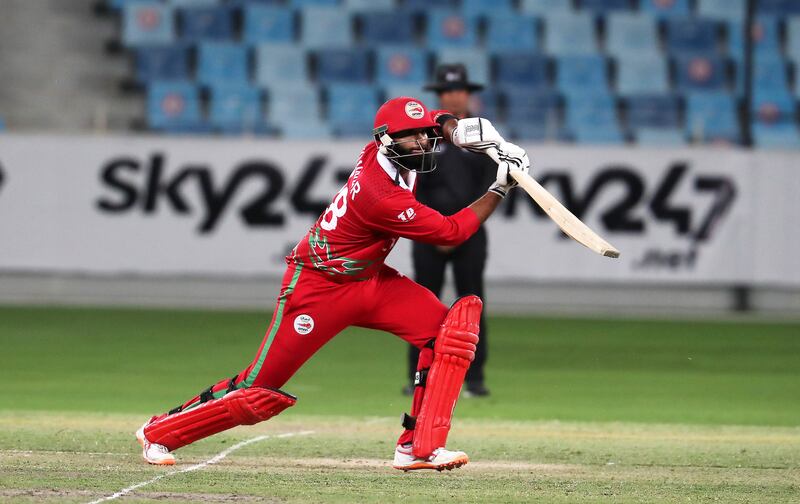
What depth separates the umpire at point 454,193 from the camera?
10.0 meters

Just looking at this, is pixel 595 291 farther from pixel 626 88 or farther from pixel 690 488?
pixel 690 488

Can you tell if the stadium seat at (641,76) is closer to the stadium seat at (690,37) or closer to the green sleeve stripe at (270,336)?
the stadium seat at (690,37)

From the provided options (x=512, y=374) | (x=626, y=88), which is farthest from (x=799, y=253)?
(x=512, y=374)

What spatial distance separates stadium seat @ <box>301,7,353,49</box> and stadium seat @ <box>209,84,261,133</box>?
1.43 m

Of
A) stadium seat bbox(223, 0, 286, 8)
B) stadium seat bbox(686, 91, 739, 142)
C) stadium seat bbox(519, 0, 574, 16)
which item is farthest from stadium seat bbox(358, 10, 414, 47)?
stadium seat bbox(686, 91, 739, 142)

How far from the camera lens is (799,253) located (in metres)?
16.6

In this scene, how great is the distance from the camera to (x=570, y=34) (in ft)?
68.5

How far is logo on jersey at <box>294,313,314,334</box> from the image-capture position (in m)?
6.89

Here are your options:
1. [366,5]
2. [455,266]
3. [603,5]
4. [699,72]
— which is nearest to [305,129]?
[366,5]

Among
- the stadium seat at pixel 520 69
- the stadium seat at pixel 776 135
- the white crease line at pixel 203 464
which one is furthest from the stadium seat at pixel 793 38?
the white crease line at pixel 203 464

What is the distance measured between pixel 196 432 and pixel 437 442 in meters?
1.20

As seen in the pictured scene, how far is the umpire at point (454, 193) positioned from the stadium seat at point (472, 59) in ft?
32.2

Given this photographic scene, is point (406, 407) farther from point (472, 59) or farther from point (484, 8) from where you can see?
point (484, 8)

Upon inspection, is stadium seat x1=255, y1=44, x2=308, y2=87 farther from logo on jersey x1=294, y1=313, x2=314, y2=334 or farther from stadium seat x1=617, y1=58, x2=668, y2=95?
logo on jersey x1=294, y1=313, x2=314, y2=334
